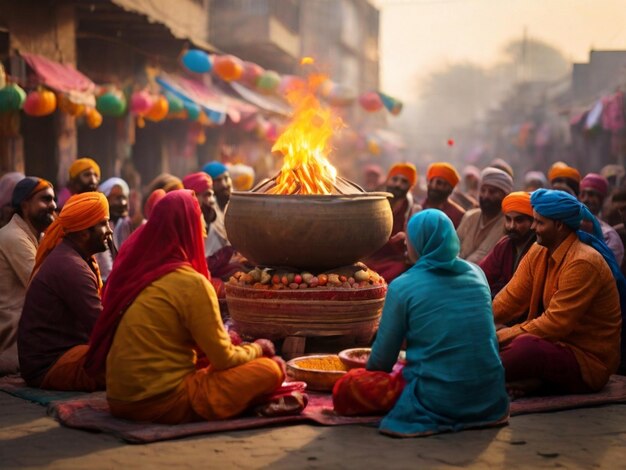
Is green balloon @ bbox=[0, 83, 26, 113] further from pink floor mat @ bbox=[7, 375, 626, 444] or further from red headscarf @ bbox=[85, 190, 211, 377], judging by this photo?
red headscarf @ bbox=[85, 190, 211, 377]

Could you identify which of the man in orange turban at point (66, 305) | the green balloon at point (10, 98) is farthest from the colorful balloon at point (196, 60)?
the man in orange turban at point (66, 305)

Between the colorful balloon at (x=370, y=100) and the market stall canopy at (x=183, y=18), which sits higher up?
the market stall canopy at (x=183, y=18)

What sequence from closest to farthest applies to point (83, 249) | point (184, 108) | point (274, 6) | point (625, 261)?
point (83, 249) → point (625, 261) → point (184, 108) → point (274, 6)

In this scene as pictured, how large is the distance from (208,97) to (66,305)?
14.9 meters

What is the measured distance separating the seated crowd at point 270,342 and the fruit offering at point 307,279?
99 cm

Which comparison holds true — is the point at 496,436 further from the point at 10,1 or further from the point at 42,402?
the point at 10,1

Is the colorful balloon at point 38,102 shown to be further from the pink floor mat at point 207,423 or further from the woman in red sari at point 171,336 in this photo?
the woman in red sari at point 171,336

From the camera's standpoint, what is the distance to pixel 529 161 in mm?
40719

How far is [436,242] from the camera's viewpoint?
5.40 metres

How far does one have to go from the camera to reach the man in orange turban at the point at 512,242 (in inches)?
307

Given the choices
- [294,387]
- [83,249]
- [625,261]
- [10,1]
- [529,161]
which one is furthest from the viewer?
[529,161]

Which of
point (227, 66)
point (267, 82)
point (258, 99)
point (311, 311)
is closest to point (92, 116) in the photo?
point (227, 66)

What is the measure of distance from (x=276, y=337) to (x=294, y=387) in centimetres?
174

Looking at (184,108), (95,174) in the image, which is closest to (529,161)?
(184,108)
